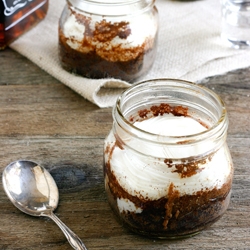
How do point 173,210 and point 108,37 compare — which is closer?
point 173,210

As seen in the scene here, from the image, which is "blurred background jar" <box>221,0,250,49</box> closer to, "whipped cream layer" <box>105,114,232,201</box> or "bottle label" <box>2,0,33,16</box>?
"bottle label" <box>2,0,33,16</box>

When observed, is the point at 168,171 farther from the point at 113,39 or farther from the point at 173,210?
the point at 113,39

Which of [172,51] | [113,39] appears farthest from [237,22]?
[113,39]

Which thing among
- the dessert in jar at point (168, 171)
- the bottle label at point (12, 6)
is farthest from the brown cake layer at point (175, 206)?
the bottle label at point (12, 6)

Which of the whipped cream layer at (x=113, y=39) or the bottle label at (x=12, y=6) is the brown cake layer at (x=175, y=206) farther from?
the bottle label at (x=12, y=6)

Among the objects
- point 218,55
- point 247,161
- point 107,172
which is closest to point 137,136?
point 107,172

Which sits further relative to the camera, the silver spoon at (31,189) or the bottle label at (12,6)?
the bottle label at (12,6)
